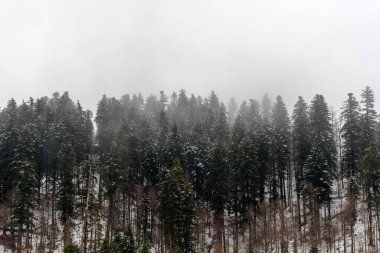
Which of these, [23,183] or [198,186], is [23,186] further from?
[198,186]

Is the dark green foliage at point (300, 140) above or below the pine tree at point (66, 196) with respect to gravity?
above

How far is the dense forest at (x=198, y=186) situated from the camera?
5416cm

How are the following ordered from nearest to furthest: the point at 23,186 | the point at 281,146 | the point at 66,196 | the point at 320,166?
the point at 23,186, the point at 66,196, the point at 320,166, the point at 281,146

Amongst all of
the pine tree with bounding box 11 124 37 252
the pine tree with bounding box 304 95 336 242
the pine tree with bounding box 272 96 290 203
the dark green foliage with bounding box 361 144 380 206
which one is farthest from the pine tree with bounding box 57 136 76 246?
the dark green foliage with bounding box 361 144 380 206

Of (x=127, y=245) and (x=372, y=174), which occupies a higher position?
(x=372, y=174)

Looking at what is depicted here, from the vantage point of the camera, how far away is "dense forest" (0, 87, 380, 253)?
178ft

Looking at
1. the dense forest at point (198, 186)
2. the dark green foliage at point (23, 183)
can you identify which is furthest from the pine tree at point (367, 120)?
the dark green foliage at point (23, 183)

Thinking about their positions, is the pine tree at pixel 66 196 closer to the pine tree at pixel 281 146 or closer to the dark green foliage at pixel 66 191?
the dark green foliage at pixel 66 191

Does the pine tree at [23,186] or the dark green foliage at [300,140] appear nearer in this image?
the pine tree at [23,186]

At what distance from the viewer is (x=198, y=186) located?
7444 centimetres

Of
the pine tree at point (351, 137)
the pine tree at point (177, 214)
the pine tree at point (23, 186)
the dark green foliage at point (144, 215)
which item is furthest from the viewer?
the pine tree at point (351, 137)

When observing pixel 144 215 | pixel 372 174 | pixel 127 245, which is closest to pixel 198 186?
pixel 144 215

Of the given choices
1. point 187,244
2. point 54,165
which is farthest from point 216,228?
point 54,165

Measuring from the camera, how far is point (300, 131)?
2933 inches
